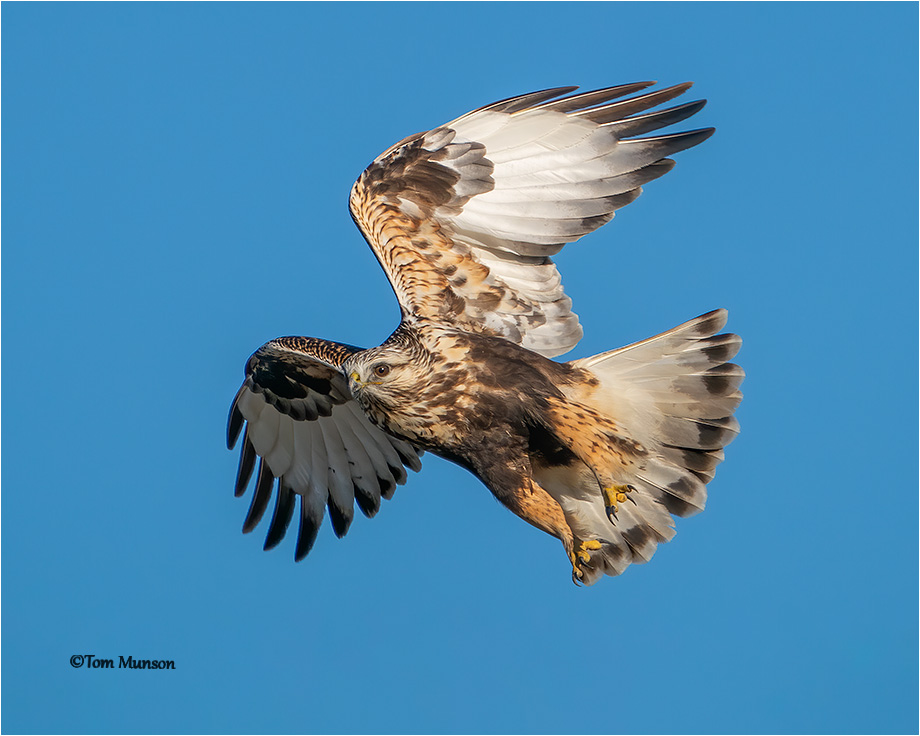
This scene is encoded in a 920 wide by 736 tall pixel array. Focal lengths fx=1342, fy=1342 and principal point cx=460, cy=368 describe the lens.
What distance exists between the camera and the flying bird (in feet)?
24.1

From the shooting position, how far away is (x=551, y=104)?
26.6 feet

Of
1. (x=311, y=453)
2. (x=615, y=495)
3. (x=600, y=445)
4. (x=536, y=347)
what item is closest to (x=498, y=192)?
(x=536, y=347)

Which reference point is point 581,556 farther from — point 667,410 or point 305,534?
point 305,534

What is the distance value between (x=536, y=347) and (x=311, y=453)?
7.61ft

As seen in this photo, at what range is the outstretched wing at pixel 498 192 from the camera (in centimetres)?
801

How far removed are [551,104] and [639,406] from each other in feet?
6.29

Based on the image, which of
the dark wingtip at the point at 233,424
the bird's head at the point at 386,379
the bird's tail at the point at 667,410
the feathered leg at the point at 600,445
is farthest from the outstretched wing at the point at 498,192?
the dark wingtip at the point at 233,424

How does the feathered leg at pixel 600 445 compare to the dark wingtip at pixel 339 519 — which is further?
the dark wingtip at pixel 339 519

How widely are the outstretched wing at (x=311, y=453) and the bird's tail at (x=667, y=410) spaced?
83.2 inches

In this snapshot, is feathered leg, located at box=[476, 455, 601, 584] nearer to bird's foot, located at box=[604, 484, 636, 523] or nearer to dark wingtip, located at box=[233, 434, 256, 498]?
bird's foot, located at box=[604, 484, 636, 523]

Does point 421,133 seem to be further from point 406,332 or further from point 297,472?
point 297,472

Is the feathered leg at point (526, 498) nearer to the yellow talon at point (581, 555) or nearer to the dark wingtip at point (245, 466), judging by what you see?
the yellow talon at point (581, 555)

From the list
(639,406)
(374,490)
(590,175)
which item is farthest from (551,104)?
(374,490)

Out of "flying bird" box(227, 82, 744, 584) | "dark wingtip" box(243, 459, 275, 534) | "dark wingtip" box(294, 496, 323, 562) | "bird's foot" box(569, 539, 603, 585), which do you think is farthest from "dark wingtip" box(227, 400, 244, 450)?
"bird's foot" box(569, 539, 603, 585)
